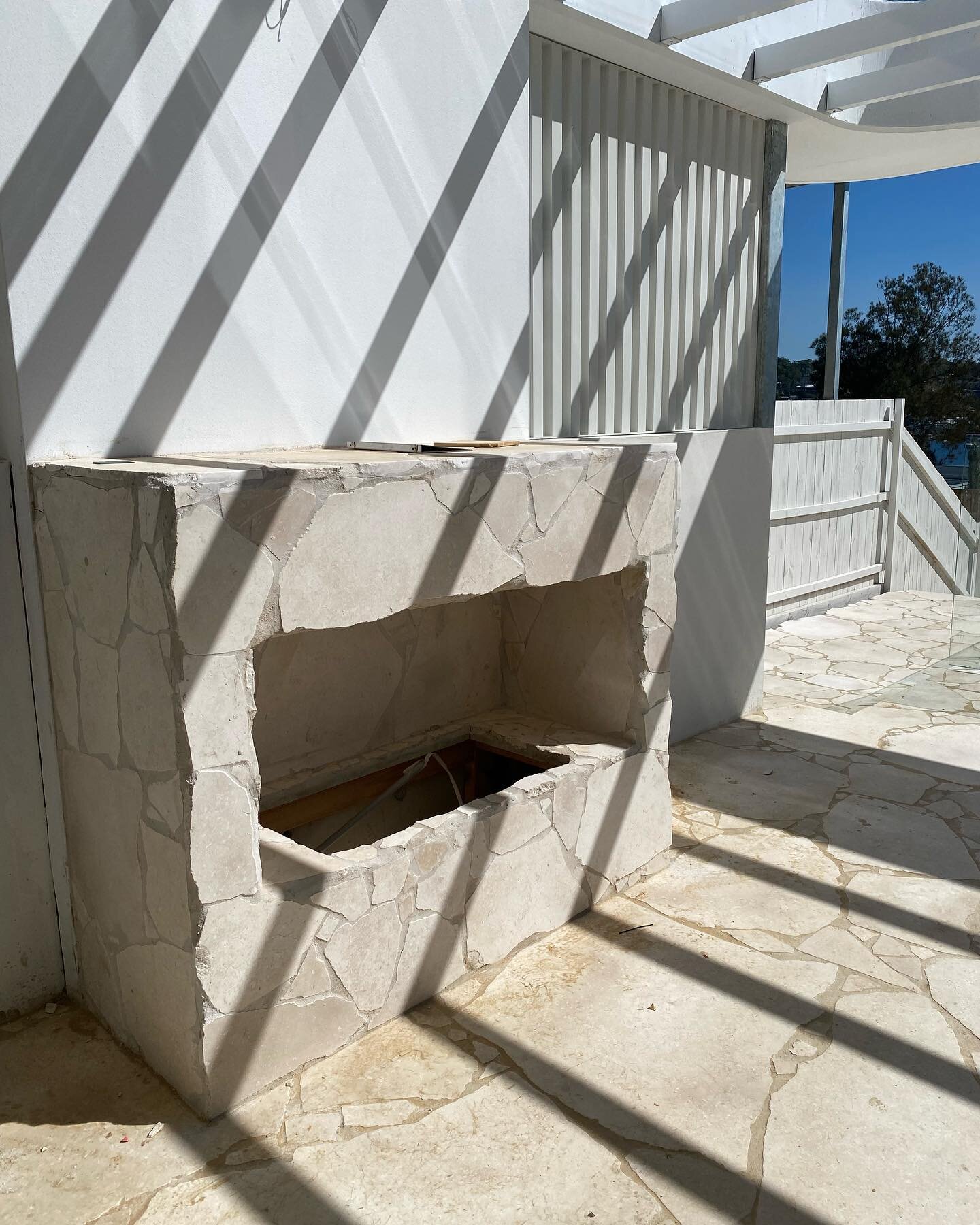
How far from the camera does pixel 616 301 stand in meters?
4.84

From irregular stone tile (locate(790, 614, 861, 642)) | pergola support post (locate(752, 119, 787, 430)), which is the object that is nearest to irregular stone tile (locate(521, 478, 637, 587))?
pergola support post (locate(752, 119, 787, 430))

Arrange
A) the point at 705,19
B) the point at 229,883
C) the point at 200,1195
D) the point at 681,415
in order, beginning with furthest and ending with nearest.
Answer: the point at 681,415
the point at 705,19
the point at 229,883
the point at 200,1195

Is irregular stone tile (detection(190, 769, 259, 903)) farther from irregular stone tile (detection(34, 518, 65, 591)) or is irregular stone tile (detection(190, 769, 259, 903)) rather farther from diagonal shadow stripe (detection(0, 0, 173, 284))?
diagonal shadow stripe (detection(0, 0, 173, 284))

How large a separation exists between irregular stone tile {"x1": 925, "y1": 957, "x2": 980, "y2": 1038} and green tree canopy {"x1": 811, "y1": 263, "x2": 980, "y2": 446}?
52.3ft

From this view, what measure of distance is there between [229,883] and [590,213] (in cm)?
342

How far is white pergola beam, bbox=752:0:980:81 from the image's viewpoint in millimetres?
4422

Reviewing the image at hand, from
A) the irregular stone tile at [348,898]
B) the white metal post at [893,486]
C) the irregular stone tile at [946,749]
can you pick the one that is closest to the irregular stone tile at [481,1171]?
the irregular stone tile at [348,898]

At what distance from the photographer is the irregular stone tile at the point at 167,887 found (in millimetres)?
2547

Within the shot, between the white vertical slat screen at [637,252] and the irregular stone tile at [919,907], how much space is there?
2335mm

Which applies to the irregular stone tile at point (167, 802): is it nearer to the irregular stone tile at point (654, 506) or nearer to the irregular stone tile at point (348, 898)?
the irregular stone tile at point (348, 898)

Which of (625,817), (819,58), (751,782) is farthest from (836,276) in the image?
(625,817)

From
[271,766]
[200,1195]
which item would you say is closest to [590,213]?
[271,766]

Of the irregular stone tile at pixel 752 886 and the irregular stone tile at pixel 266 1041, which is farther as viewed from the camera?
the irregular stone tile at pixel 752 886

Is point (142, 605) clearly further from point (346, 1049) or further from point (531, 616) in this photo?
point (531, 616)
